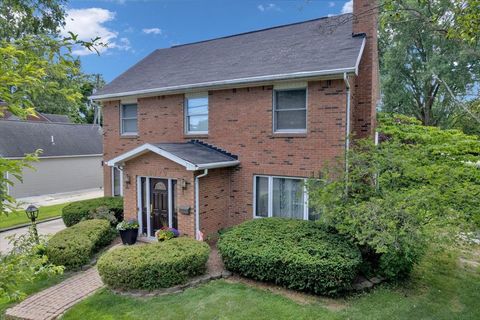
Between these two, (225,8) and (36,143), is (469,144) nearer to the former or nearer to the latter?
(225,8)

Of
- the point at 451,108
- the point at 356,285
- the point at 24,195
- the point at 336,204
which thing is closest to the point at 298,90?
the point at 336,204

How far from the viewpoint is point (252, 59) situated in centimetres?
1216

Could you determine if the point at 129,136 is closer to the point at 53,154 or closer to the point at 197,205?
the point at 197,205

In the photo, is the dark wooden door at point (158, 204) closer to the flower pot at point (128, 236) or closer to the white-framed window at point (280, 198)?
the flower pot at point (128, 236)

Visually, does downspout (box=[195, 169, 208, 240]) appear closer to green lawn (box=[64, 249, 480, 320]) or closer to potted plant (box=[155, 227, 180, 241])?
potted plant (box=[155, 227, 180, 241])

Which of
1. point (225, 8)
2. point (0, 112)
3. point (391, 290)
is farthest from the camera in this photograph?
point (225, 8)

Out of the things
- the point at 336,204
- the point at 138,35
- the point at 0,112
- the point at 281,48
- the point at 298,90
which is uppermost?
the point at 138,35

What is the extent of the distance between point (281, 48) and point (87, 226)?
955 centimetres

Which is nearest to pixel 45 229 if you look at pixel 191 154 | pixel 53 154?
pixel 191 154

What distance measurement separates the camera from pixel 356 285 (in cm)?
743

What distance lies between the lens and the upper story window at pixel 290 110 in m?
10.2

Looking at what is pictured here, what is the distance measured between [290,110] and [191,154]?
11.8ft

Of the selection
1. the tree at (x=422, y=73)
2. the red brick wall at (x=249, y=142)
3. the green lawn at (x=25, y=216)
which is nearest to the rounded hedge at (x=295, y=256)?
the red brick wall at (x=249, y=142)

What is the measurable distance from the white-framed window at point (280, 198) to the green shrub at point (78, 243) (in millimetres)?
5184
